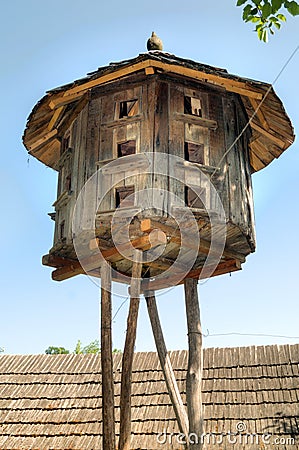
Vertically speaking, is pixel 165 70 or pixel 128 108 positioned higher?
pixel 128 108

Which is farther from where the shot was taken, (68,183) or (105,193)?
(68,183)

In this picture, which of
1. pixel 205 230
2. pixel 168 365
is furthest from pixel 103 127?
pixel 168 365

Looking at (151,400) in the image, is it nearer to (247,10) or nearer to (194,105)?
(194,105)

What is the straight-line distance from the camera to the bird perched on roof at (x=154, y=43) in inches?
282

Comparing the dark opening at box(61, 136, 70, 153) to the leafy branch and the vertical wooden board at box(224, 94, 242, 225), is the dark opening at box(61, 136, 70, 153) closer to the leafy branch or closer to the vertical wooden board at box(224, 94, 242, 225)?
the vertical wooden board at box(224, 94, 242, 225)

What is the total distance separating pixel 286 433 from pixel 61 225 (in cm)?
436

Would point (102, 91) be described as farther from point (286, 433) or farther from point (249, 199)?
point (286, 433)

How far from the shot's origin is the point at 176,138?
632 cm

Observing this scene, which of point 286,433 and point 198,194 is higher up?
point 198,194

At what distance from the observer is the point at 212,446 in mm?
7777

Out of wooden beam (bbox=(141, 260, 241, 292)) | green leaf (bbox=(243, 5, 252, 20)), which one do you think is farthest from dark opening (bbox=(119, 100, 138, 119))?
green leaf (bbox=(243, 5, 252, 20))

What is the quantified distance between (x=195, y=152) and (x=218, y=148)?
1.14 meters

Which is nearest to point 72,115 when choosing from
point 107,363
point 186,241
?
point 186,241

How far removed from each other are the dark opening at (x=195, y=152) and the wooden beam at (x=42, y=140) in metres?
1.93
